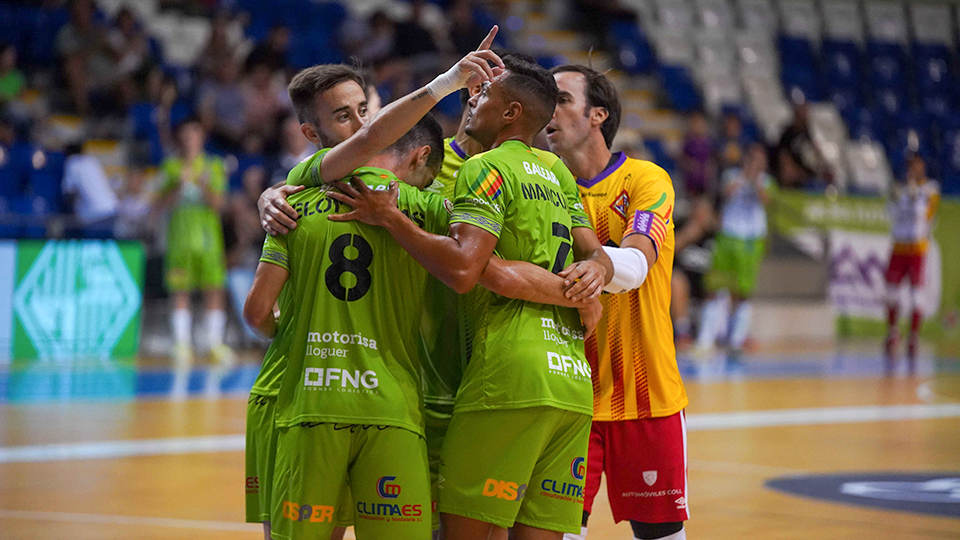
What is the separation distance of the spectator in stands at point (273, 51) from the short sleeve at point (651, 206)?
35.2ft

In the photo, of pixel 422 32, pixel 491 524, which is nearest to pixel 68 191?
pixel 422 32

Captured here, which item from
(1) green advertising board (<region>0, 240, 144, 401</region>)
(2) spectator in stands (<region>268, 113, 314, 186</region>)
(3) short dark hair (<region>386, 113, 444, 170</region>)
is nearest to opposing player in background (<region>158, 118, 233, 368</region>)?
(1) green advertising board (<region>0, 240, 144, 401</region>)

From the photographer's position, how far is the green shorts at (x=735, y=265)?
13.7 meters

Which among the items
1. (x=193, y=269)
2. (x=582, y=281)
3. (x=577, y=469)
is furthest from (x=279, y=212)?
(x=193, y=269)

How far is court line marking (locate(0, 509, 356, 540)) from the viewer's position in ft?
15.3

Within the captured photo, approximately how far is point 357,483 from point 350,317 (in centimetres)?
42

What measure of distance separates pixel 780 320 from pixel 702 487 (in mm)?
11218

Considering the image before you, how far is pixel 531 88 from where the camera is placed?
3.07 m

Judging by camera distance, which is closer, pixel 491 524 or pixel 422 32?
pixel 491 524

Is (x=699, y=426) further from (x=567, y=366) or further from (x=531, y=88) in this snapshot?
(x=531, y=88)

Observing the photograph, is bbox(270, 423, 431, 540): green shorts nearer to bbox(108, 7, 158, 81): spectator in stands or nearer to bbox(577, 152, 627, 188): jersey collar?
bbox(577, 152, 627, 188): jersey collar

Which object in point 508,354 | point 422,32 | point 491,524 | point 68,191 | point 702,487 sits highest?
point 422,32

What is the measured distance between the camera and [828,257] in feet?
53.9

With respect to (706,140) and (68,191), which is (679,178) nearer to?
(706,140)
